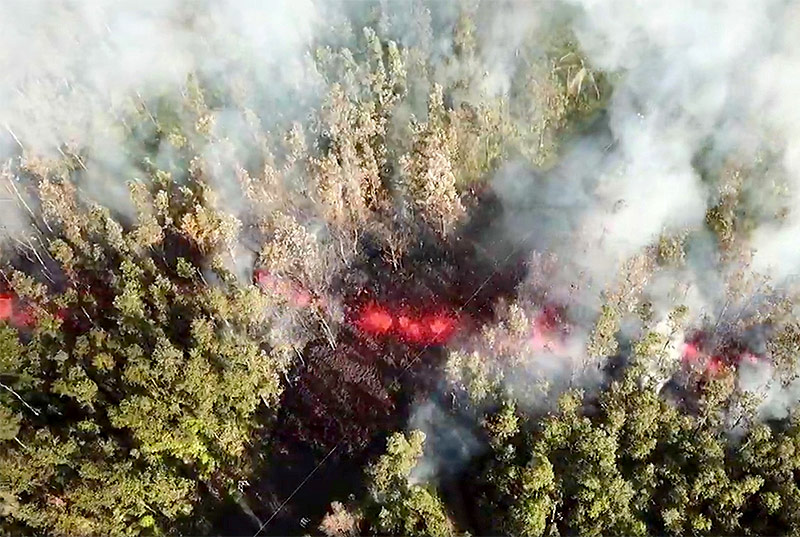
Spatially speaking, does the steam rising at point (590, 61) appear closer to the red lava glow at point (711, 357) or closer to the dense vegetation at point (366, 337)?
Answer: the dense vegetation at point (366, 337)

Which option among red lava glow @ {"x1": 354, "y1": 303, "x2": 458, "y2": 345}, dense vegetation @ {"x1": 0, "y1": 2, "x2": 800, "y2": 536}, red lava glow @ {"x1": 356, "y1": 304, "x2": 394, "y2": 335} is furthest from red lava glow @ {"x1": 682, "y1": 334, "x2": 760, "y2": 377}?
red lava glow @ {"x1": 356, "y1": 304, "x2": 394, "y2": 335}

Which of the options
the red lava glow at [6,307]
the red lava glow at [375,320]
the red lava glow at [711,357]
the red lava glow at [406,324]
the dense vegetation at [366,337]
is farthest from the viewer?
the red lava glow at [6,307]

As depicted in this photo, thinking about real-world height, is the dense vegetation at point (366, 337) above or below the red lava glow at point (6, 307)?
above

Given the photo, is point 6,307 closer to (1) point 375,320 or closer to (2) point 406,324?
(1) point 375,320

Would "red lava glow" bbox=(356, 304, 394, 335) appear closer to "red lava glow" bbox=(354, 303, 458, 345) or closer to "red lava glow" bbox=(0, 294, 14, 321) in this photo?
"red lava glow" bbox=(354, 303, 458, 345)

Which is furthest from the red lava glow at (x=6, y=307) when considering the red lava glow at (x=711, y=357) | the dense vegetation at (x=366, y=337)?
the red lava glow at (x=711, y=357)

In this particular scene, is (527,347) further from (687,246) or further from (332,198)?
(332,198)
